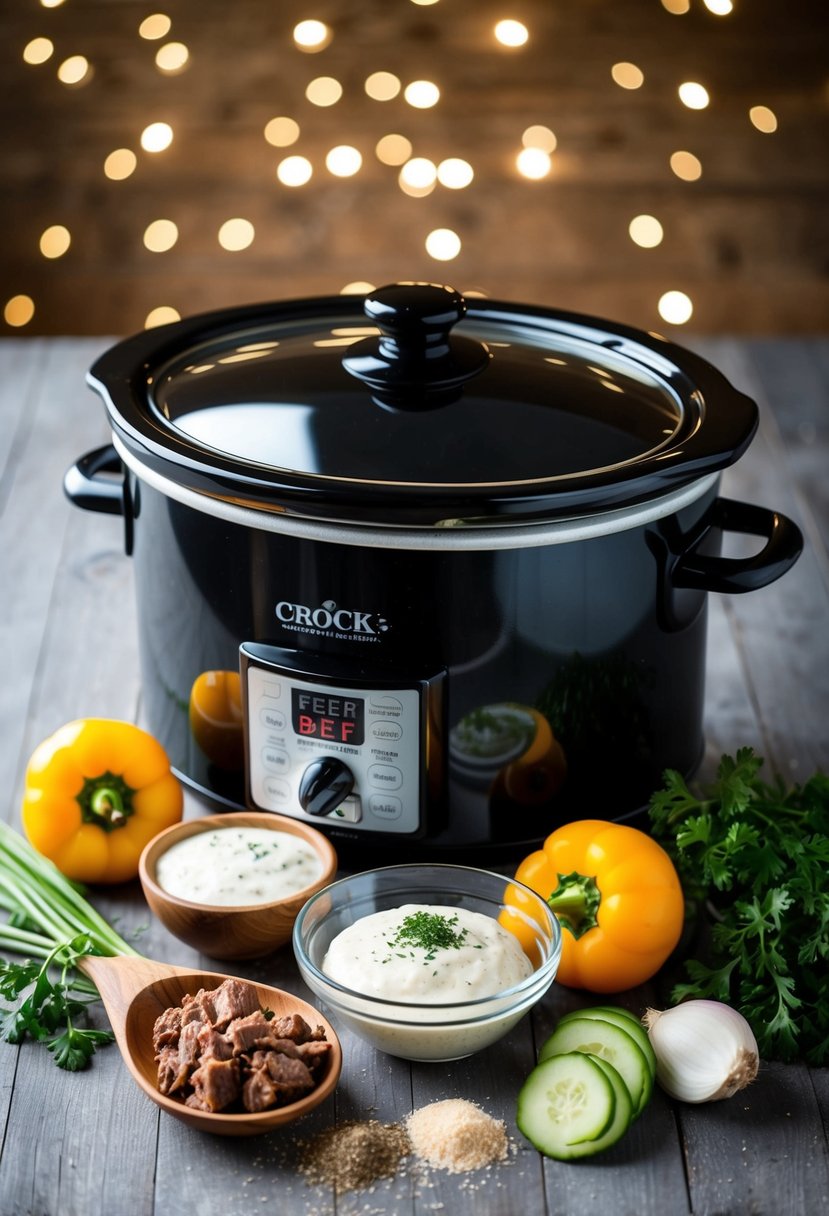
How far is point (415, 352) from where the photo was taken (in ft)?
5.20

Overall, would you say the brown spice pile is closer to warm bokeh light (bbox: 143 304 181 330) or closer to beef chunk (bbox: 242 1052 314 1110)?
beef chunk (bbox: 242 1052 314 1110)

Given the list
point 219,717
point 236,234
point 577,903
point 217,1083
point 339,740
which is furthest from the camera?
point 236,234

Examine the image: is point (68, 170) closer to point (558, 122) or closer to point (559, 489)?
point (558, 122)

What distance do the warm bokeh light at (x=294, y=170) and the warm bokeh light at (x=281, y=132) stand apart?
0.14 ft

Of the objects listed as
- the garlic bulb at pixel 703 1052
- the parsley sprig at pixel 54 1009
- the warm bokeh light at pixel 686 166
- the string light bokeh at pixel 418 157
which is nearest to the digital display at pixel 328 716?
the parsley sprig at pixel 54 1009

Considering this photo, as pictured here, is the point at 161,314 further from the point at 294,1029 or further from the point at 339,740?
the point at 294,1029

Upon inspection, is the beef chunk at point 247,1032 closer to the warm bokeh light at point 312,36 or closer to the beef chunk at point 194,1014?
the beef chunk at point 194,1014

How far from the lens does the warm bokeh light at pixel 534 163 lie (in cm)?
378

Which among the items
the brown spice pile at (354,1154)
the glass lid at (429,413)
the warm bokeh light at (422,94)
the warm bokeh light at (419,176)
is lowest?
the warm bokeh light at (419,176)

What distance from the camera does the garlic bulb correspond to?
129 cm

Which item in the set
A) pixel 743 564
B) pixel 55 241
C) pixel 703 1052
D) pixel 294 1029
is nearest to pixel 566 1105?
pixel 703 1052

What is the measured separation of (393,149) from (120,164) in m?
0.73

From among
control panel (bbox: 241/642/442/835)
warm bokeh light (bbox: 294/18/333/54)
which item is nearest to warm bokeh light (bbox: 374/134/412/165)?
warm bokeh light (bbox: 294/18/333/54)

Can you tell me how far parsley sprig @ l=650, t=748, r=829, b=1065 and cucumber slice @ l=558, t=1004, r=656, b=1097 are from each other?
117mm
